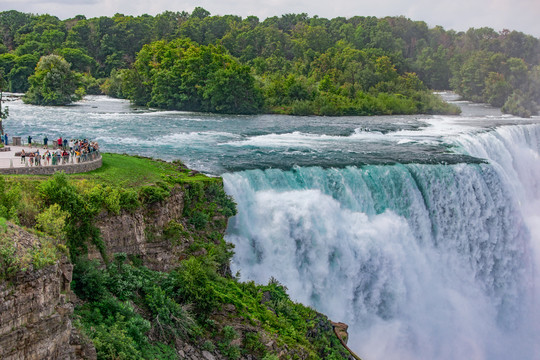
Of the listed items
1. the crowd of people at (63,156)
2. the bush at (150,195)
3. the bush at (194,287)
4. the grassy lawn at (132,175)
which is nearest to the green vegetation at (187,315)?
the bush at (194,287)

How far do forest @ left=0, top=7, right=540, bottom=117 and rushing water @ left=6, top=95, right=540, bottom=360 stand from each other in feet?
67.8

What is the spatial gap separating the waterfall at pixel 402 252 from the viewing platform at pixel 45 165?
15.8 ft

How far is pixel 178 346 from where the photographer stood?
48.5 feet

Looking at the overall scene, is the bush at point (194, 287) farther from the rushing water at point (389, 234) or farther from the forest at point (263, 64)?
the forest at point (263, 64)

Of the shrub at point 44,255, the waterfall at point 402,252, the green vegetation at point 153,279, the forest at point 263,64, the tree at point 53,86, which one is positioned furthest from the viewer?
the forest at point 263,64

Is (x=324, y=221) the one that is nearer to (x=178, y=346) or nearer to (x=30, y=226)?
(x=178, y=346)

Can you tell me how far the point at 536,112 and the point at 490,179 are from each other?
4256cm

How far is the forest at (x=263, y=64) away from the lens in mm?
57188

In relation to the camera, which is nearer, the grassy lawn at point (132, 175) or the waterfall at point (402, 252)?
the grassy lawn at point (132, 175)

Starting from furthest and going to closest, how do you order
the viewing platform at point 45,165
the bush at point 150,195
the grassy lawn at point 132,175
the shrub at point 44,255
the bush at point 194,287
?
the viewing platform at point 45,165
the grassy lawn at point 132,175
the bush at point 150,195
the bush at point 194,287
the shrub at point 44,255

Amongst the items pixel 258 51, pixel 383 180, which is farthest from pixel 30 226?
pixel 258 51

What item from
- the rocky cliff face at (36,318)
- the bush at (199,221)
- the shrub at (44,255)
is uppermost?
the shrub at (44,255)

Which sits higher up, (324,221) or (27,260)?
(27,260)

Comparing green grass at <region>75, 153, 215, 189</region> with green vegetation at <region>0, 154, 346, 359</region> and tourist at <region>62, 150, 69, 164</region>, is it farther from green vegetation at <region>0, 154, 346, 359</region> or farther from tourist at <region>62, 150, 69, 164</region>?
tourist at <region>62, 150, 69, 164</region>
